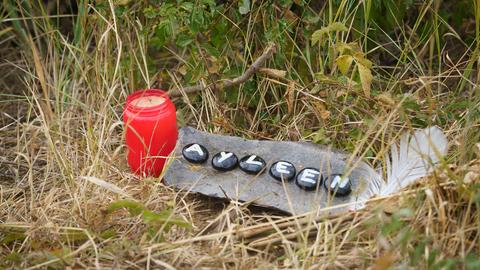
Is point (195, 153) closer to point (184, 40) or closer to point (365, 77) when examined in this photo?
point (184, 40)

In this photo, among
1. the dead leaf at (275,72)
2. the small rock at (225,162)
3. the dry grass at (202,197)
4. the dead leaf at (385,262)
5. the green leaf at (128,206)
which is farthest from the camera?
the dead leaf at (275,72)

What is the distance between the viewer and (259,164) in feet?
6.95

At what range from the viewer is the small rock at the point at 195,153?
2.17 m

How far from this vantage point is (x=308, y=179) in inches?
80.3

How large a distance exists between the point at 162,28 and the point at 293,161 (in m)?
0.59

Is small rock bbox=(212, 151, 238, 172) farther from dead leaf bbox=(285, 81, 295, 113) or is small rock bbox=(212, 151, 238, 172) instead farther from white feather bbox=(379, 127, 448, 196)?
white feather bbox=(379, 127, 448, 196)

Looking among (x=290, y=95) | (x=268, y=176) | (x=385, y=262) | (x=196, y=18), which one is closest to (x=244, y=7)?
(x=196, y=18)

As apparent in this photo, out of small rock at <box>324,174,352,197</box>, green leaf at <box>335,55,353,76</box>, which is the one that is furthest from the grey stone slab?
green leaf at <box>335,55,353,76</box>

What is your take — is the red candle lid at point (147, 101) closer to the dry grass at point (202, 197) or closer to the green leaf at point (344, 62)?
the dry grass at point (202, 197)

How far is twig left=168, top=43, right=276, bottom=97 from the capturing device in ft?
7.48

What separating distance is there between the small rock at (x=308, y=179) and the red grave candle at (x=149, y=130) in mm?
410

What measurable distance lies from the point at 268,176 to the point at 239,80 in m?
0.38

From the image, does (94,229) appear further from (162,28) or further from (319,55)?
(319,55)

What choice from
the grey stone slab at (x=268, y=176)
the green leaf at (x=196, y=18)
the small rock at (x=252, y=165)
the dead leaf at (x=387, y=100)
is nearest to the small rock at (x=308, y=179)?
the grey stone slab at (x=268, y=176)
